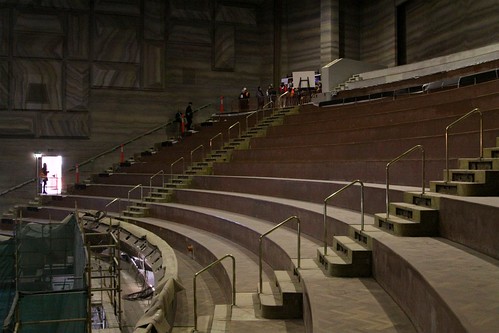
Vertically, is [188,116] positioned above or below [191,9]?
below

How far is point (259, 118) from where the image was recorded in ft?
55.0

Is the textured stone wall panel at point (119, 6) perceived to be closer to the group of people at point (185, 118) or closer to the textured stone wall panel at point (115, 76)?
the textured stone wall panel at point (115, 76)

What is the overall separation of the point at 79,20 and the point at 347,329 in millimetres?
17715

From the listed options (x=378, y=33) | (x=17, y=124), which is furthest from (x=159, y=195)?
(x=378, y=33)

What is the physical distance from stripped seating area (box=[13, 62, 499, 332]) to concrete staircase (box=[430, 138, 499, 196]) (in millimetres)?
15

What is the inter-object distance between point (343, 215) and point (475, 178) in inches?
78.6

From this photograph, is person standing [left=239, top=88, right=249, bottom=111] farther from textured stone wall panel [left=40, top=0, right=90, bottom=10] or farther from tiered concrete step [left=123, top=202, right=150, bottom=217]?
tiered concrete step [left=123, top=202, right=150, bottom=217]

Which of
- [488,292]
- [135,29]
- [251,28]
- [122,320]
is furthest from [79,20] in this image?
[488,292]

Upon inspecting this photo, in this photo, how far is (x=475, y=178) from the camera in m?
5.34

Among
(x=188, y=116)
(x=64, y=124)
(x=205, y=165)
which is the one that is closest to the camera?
(x=205, y=165)

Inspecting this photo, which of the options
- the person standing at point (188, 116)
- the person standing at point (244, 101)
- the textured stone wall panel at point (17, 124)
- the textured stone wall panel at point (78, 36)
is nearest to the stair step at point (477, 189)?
the person standing at point (244, 101)

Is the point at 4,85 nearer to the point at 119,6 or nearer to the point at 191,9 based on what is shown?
the point at 119,6

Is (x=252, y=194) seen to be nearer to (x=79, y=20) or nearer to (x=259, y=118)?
(x=259, y=118)

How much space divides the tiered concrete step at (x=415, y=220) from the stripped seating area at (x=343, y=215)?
0.05 ft
